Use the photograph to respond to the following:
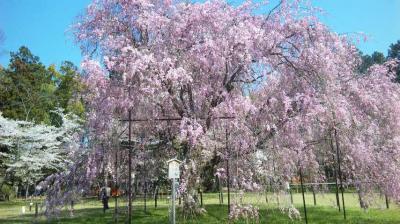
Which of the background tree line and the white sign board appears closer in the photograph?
the white sign board

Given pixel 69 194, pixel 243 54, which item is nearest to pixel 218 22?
pixel 243 54

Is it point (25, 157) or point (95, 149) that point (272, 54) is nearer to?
point (95, 149)

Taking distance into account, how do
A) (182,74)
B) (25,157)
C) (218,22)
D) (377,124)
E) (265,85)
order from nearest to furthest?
(182,74) < (218,22) < (265,85) < (377,124) < (25,157)

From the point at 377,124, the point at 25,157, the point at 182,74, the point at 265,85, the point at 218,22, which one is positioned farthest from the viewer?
the point at 25,157

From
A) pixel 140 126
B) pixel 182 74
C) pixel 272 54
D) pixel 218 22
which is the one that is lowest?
pixel 140 126

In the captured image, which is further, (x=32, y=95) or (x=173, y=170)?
(x=32, y=95)

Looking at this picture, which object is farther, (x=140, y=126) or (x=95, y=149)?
(x=140, y=126)

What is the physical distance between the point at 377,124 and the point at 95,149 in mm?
9015

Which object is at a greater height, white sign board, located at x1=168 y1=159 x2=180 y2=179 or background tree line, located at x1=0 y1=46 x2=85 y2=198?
background tree line, located at x1=0 y1=46 x2=85 y2=198

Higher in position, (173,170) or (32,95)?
(32,95)

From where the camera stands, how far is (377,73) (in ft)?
46.5

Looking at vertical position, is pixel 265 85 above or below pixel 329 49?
below

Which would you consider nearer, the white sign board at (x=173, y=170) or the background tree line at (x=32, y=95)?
the white sign board at (x=173, y=170)

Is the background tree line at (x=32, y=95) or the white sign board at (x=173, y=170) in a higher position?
the background tree line at (x=32, y=95)
